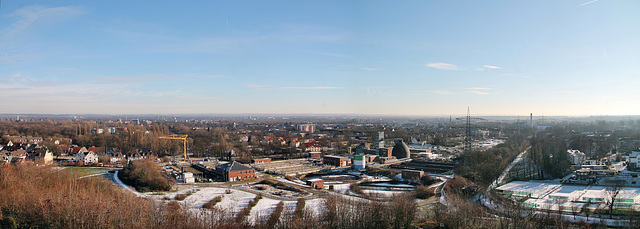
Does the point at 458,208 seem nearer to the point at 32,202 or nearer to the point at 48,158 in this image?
the point at 32,202

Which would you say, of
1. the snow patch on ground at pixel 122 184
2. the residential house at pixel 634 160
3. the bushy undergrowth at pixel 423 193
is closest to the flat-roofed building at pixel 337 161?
the bushy undergrowth at pixel 423 193

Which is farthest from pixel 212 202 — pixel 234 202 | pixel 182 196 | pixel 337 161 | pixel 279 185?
pixel 337 161

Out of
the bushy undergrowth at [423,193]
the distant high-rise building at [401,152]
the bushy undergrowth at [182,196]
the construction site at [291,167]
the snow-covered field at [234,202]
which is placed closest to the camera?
the snow-covered field at [234,202]

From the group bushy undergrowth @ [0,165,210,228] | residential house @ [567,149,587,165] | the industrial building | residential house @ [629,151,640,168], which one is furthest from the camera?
residential house @ [567,149,587,165]

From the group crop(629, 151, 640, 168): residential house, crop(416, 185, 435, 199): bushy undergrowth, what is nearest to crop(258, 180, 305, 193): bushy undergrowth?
crop(416, 185, 435, 199): bushy undergrowth

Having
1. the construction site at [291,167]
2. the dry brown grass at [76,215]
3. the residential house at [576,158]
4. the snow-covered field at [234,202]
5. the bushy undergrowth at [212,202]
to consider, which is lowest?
the construction site at [291,167]

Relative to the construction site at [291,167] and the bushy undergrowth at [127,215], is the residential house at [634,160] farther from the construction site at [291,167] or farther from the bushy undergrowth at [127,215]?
the bushy undergrowth at [127,215]

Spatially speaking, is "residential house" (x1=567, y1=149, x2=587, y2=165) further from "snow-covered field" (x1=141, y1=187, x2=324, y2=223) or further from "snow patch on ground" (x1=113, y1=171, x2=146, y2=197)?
"snow patch on ground" (x1=113, y1=171, x2=146, y2=197)

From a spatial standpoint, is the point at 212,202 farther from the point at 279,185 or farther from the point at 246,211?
the point at 279,185

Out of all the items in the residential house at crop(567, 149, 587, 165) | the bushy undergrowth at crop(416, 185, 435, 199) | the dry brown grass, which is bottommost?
the bushy undergrowth at crop(416, 185, 435, 199)
